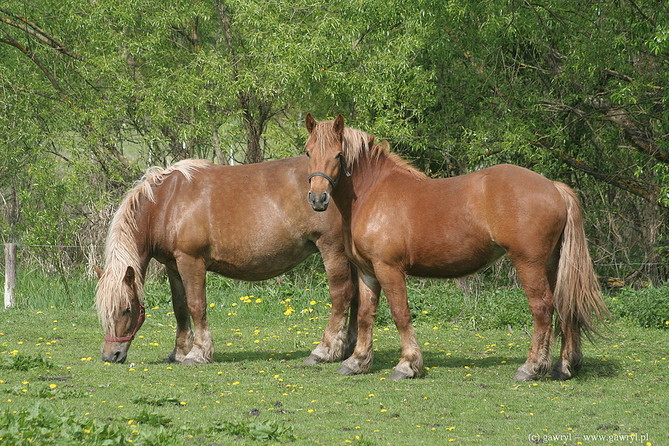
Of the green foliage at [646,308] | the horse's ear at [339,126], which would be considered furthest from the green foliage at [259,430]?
the green foliage at [646,308]

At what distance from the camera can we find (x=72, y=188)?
13500mm

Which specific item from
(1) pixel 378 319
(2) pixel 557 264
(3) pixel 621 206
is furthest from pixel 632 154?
(2) pixel 557 264

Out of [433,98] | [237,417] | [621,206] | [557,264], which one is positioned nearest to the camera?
[237,417]

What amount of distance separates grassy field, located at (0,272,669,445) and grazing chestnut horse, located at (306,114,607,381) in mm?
500

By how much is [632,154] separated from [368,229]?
7117 millimetres

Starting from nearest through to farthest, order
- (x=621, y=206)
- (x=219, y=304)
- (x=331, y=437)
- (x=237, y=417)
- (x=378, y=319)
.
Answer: (x=331, y=437) < (x=237, y=417) < (x=378, y=319) < (x=219, y=304) < (x=621, y=206)

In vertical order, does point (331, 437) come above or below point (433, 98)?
below

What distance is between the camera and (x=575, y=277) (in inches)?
273

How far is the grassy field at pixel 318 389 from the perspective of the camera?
16.3 feet

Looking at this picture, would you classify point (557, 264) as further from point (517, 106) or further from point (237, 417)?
point (517, 106)

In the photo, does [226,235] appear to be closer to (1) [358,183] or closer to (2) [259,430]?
(1) [358,183]

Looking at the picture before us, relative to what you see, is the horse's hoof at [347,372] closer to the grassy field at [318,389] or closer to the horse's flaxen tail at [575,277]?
the grassy field at [318,389]

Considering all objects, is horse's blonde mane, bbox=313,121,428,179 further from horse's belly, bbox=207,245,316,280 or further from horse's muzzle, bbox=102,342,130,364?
horse's muzzle, bbox=102,342,130,364

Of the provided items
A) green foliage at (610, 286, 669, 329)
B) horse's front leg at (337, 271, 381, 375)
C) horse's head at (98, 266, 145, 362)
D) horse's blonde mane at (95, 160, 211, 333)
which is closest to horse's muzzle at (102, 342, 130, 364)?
horse's head at (98, 266, 145, 362)
